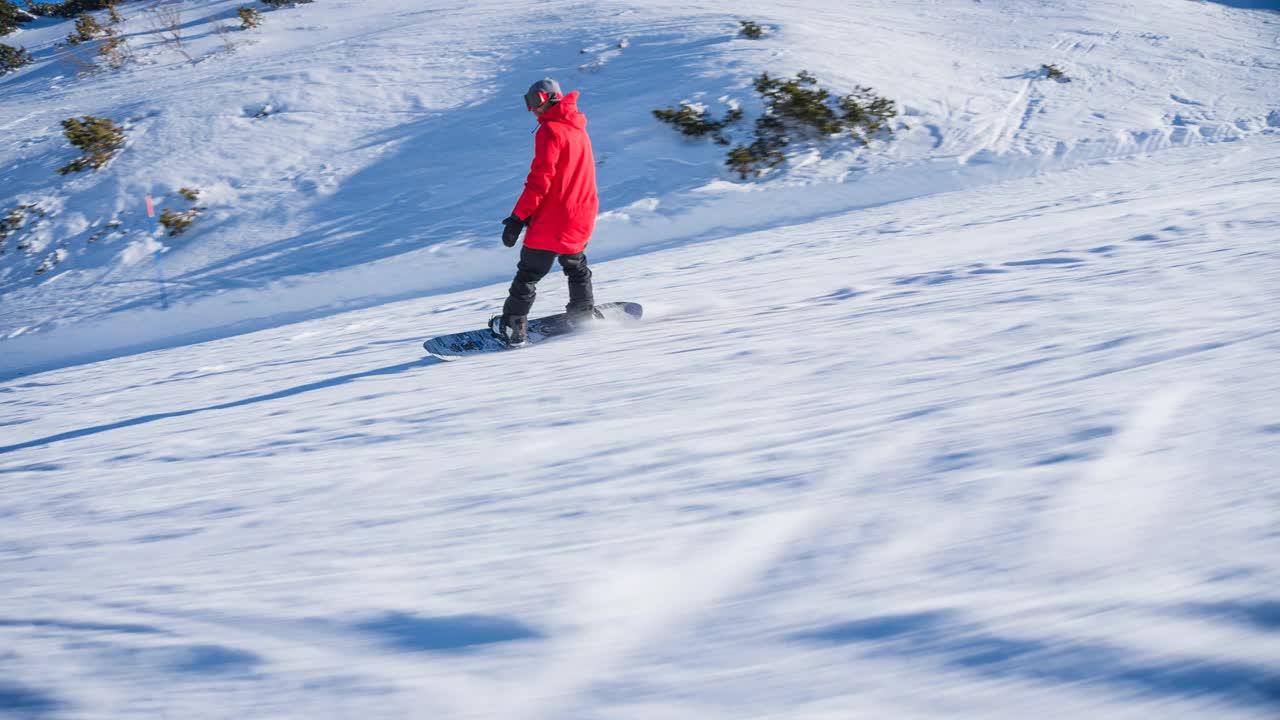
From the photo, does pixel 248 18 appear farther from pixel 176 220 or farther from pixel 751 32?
pixel 751 32

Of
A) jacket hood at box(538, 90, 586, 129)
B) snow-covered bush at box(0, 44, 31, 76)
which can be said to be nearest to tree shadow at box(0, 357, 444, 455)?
jacket hood at box(538, 90, 586, 129)

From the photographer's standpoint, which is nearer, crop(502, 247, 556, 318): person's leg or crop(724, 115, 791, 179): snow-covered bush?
crop(502, 247, 556, 318): person's leg

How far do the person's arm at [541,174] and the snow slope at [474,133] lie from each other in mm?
4030

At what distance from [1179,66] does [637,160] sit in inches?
419

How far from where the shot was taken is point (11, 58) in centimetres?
1658

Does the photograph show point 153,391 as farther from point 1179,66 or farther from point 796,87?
point 1179,66

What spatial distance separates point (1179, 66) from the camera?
12234 mm

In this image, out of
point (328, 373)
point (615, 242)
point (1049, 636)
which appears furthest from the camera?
point (615, 242)

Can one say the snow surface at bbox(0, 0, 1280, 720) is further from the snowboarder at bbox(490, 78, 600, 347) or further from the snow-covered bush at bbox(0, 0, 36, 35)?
the snow-covered bush at bbox(0, 0, 36, 35)

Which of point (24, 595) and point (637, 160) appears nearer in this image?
point (24, 595)

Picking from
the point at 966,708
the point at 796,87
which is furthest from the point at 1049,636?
the point at 796,87

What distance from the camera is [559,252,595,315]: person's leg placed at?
4547mm

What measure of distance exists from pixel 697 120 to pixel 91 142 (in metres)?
9.50

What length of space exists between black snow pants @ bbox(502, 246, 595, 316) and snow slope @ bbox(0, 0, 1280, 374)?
3580mm
